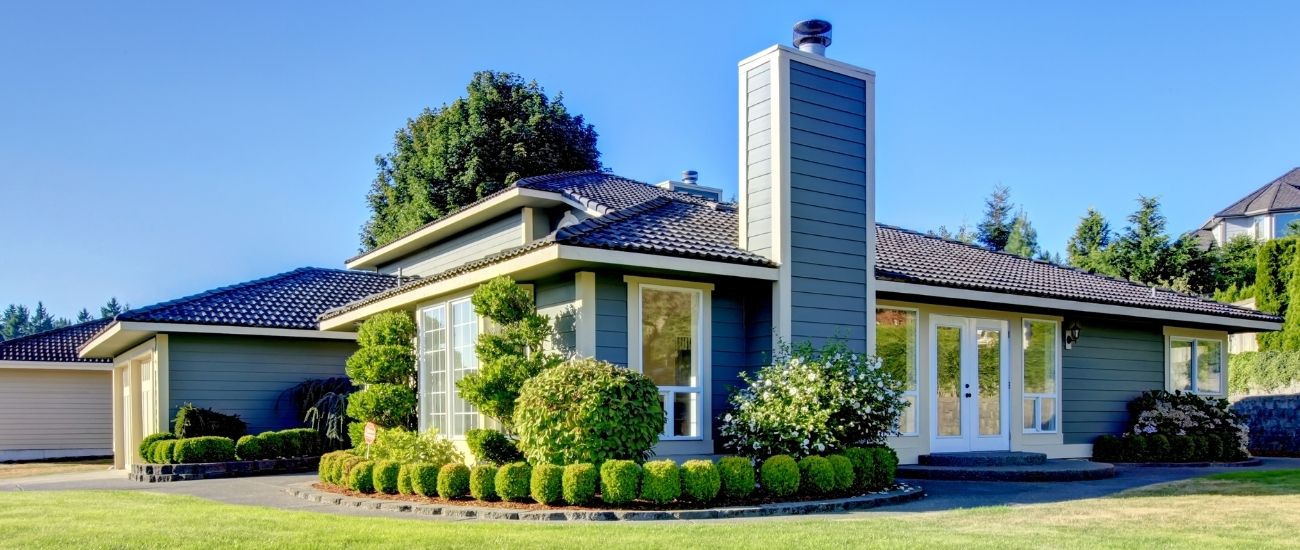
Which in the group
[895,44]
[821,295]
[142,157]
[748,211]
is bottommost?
[821,295]

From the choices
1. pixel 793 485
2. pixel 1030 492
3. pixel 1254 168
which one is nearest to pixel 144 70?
pixel 793 485

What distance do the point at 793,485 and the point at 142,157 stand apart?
1508 cm

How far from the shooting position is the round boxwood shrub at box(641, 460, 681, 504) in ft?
31.7

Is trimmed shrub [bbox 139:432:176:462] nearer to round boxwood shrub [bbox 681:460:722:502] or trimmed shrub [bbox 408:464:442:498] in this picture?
trimmed shrub [bbox 408:464:442:498]

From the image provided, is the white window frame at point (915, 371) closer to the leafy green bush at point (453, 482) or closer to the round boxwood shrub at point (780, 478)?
the round boxwood shrub at point (780, 478)

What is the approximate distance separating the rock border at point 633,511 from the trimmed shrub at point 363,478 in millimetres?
517

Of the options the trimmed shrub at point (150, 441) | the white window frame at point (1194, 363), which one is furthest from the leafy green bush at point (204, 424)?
the white window frame at point (1194, 363)

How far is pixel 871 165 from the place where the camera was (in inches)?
532

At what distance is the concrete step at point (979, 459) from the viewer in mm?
13742

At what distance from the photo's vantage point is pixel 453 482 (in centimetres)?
1050

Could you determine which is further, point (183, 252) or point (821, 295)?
point (183, 252)

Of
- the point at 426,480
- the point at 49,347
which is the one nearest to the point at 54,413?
the point at 49,347

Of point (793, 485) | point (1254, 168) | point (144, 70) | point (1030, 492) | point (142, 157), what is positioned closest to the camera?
point (793, 485)

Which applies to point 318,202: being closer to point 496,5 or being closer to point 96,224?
point 96,224
